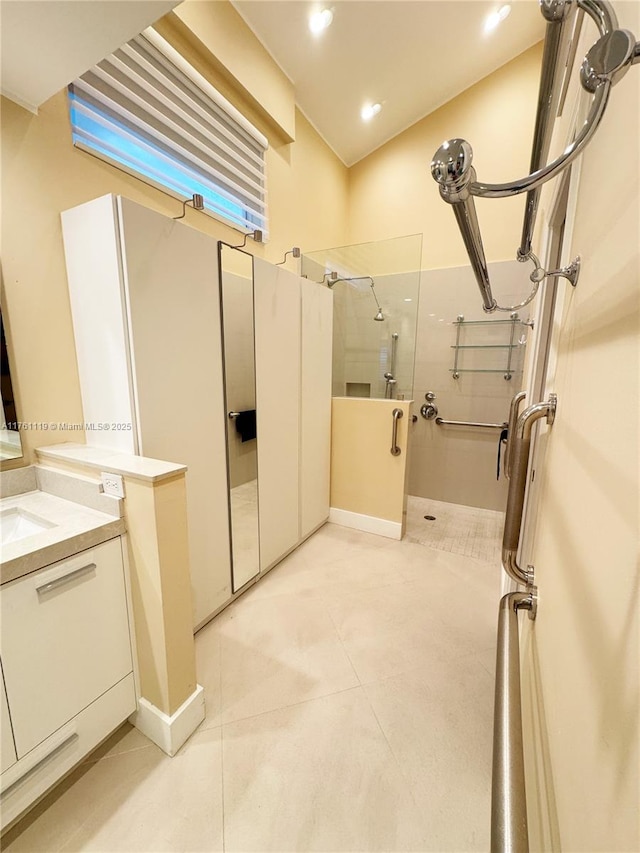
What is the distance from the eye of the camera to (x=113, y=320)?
4.38ft

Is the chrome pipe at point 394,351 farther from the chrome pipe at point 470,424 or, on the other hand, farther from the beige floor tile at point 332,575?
the beige floor tile at point 332,575

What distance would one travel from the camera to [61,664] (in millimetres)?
1021

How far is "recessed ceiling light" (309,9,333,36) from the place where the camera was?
204 centimetres

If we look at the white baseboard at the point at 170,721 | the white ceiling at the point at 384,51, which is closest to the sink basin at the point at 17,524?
the white baseboard at the point at 170,721

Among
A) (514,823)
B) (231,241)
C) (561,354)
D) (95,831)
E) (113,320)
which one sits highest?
(231,241)

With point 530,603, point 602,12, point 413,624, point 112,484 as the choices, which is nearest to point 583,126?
point 602,12

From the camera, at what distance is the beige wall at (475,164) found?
2781 mm

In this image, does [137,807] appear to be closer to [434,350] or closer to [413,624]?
[413,624]

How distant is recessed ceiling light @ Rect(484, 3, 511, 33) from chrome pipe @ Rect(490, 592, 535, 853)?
3694mm

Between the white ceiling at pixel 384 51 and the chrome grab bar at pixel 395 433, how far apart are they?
2542 mm

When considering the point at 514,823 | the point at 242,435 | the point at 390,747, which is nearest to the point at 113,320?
the point at 242,435

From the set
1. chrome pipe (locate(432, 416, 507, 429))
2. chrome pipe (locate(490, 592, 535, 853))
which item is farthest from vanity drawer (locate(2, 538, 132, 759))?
chrome pipe (locate(432, 416, 507, 429))

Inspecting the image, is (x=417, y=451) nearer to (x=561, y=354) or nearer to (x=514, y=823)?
(x=561, y=354)

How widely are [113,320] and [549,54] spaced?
148 centimetres
